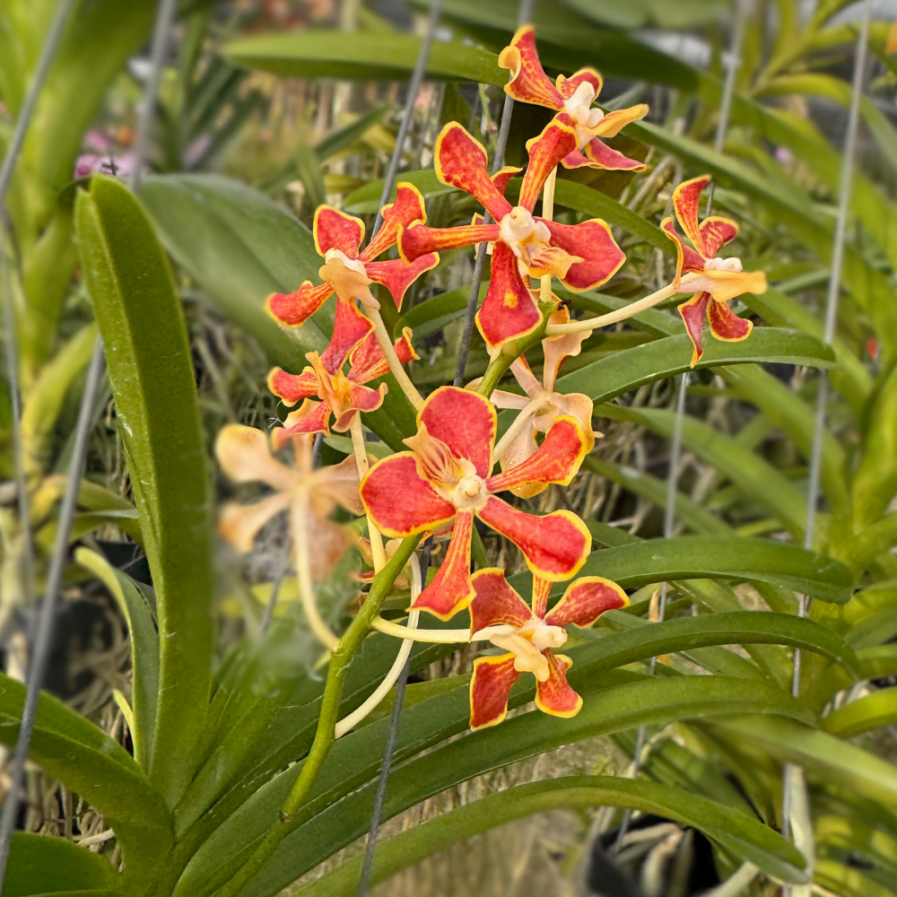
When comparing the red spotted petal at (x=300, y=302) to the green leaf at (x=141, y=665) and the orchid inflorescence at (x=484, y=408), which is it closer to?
the orchid inflorescence at (x=484, y=408)

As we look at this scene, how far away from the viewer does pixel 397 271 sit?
1.28 ft

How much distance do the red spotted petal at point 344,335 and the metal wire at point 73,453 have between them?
10 cm

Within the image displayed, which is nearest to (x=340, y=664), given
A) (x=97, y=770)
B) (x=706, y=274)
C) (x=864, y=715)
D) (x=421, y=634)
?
(x=421, y=634)

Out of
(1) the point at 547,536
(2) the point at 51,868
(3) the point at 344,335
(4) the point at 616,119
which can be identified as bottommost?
(2) the point at 51,868

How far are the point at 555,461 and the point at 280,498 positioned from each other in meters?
0.12

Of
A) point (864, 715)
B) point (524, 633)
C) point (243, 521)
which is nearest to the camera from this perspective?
point (243, 521)

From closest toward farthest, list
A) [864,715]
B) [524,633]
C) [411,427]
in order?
1. [524,633]
2. [411,427]
3. [864,715]

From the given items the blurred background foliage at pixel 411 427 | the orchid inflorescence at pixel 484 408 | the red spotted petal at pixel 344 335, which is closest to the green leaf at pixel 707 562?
the blurred background foliage at pixel 411 427

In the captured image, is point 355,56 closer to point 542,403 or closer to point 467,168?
point 467,168

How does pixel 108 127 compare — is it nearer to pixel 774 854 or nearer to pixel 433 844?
pixel 433 844

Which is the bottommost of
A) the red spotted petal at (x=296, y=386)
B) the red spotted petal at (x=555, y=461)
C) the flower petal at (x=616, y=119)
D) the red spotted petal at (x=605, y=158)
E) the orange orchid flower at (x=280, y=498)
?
the orange orchid flower at (x=280, y=498)

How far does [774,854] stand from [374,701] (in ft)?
0.88

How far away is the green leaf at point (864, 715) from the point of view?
27.4 inches

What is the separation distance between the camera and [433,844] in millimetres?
445
